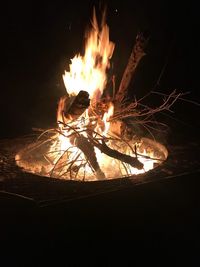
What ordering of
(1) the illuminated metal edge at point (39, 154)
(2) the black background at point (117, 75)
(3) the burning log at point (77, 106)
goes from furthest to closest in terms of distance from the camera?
(1) the illuminated metal edge at point (39, 154), (3) the burning log at point (77, 106), (2) the black background at point (117, 75)

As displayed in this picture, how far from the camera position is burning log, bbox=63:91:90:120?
3.11 m

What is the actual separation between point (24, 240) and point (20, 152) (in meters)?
0.97

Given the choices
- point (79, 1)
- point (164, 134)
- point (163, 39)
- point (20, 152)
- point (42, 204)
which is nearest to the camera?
point (42, 204)

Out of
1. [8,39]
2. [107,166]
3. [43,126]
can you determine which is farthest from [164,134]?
[8,39]

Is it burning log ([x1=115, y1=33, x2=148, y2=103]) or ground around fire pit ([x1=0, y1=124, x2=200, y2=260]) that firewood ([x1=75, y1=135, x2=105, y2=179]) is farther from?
burning log ([x1=115, y1=33, x2=148, y2=103])

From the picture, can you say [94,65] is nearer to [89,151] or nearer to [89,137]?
[89,137]

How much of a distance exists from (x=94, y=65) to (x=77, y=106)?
0.47 metres

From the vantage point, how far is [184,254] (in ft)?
9.45

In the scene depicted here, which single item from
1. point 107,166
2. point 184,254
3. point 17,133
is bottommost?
point 184,254

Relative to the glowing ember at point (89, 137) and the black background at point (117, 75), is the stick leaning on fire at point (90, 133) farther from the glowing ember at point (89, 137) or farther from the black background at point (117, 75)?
the black background at point (117, 75)

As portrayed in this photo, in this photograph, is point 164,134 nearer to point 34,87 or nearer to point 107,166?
point 107,166

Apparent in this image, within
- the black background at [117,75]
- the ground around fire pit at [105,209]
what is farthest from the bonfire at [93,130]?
the black background at [117,75]

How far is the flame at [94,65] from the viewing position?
11.2 feet

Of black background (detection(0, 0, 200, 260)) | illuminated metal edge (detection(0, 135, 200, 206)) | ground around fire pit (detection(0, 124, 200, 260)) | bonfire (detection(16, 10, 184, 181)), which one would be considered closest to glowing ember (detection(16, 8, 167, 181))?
bonfire (detection(16, 10, 184, 181))
